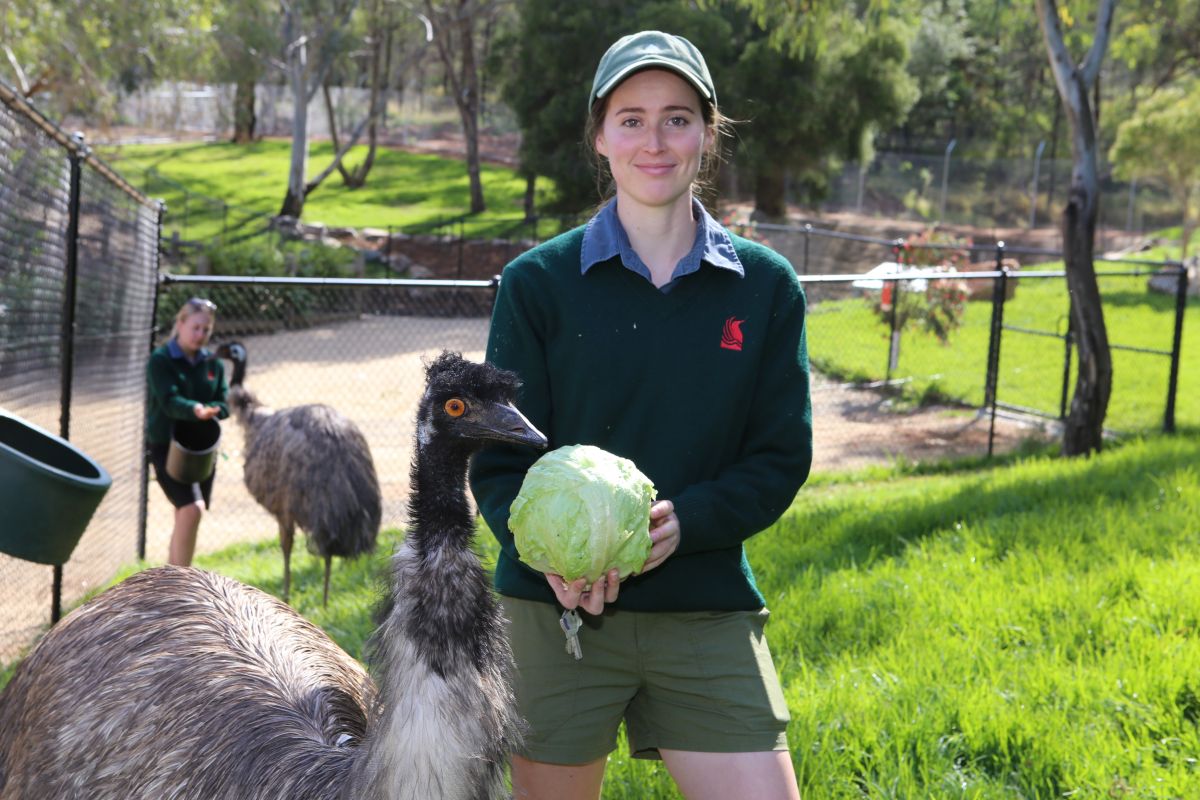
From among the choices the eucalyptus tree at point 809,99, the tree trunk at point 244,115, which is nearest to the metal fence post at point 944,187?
the eucalyptus tree at point 809,99

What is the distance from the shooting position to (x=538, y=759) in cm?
280

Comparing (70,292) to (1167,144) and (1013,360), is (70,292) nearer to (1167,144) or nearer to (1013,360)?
(1013,360)

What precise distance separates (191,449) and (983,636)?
4634mm

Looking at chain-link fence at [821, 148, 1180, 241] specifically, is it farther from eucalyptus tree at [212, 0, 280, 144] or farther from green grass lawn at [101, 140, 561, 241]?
eucalyptus tree at [212, 0, 280, 144]

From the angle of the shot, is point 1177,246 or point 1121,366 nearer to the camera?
point 1121,366

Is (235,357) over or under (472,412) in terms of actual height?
under

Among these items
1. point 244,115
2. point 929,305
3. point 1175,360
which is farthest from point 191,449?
point 244,115

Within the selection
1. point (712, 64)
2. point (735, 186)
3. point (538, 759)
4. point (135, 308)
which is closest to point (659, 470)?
point (538, 759)

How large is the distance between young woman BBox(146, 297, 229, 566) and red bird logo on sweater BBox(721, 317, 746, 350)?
4856 millimetres

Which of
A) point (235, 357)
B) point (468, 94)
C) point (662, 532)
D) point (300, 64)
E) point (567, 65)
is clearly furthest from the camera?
point (468, 94)

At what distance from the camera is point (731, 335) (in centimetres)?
278

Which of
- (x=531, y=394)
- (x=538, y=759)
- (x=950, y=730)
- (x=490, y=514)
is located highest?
(x=531, y=394)

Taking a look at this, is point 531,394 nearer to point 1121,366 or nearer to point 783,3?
point 783,3

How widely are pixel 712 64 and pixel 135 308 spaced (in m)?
20.5
